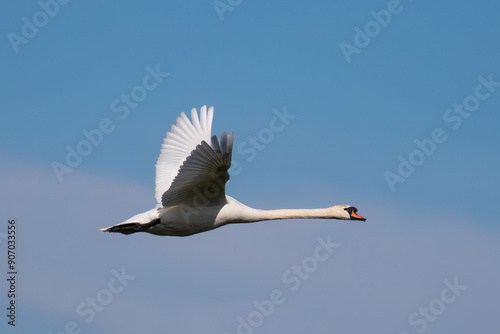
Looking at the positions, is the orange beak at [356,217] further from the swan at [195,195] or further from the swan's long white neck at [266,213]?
the swan's long white neck at [266,213]

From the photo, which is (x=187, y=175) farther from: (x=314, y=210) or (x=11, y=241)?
(x=11, y=241)

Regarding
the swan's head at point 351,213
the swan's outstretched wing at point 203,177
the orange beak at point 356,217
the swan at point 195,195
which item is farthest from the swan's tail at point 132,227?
the orange beak at point 356,217

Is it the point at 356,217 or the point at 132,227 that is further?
the point at 356,217

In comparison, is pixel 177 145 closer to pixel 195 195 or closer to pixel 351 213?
pixel 195 195

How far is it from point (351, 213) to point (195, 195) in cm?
380

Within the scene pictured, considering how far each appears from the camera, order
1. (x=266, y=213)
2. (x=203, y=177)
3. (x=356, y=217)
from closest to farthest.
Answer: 1. (x=203, y=177)
2. (x=266, y=213)
3. (x=356, y=217)

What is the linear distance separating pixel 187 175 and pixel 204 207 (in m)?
1.24

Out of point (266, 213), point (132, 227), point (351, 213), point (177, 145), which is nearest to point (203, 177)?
point (132, 227)

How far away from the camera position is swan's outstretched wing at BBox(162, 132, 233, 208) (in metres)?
15.7

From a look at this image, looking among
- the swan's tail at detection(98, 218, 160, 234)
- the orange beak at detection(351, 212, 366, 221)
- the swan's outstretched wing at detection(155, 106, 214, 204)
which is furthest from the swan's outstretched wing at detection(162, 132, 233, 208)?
the orange beak at detection(351, 212, 366, 221)

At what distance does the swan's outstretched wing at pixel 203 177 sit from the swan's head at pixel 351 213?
311 cm

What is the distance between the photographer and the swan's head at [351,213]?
19297 mm

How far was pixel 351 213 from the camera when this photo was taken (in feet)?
63.4

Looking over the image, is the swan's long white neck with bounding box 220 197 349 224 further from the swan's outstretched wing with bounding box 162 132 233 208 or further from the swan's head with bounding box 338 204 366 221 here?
the swan's outstretched wing with bounding box 162 132 233 208
